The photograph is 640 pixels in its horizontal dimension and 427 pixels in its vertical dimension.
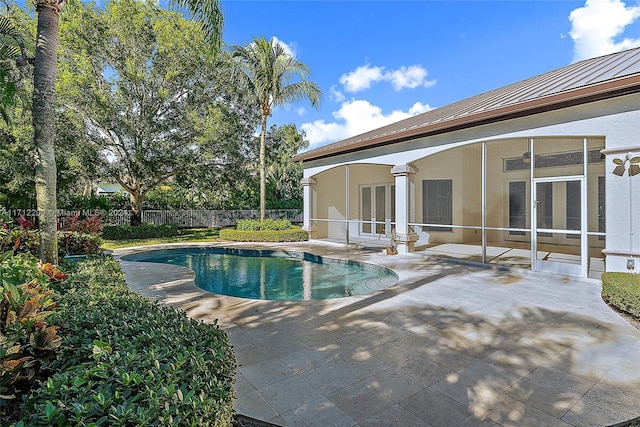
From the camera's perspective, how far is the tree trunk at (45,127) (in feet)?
18.0

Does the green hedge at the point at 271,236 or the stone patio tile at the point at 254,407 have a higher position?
the green hedge at the point at 271,236

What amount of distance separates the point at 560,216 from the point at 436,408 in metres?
8.49

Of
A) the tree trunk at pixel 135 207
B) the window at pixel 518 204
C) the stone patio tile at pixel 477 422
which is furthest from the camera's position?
the tree trunk at pixel 135 207

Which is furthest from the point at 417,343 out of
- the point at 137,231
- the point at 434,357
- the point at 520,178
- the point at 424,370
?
the point at 137,231

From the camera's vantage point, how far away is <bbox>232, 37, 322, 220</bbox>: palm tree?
1633 cm

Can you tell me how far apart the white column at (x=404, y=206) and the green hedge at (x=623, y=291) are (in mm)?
5918

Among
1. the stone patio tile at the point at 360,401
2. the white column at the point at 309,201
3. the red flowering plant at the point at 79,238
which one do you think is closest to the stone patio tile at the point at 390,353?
the stone patio tile at the point at 360,401

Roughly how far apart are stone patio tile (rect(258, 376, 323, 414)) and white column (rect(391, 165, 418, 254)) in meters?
8.89

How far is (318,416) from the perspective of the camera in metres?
2.74

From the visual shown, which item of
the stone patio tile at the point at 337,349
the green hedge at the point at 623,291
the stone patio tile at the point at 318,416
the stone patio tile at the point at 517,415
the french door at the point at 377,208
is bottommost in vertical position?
the stone patio tile at the point at 517,415

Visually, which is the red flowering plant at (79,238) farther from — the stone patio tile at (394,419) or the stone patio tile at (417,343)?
the stone patio tile at (394,419)

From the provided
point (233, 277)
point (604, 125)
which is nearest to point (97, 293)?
point (233, 277)

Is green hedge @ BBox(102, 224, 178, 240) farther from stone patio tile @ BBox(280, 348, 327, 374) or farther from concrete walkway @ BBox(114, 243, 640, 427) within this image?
stone patio tile @ BBox(280, 348, 327, 374)

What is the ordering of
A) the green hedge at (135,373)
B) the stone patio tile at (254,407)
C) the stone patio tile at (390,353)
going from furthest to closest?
the stone patio tile at (390,353) → the stone patio tile at (254,407) → the green hedge at (135,373)
